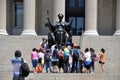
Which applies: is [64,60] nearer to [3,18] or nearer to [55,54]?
[55,54]

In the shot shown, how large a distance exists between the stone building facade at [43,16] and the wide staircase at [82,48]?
11.9 ft

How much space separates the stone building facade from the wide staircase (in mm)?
3637

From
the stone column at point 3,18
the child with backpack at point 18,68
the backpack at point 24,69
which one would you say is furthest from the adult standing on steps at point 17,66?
the stone column at point 3,18

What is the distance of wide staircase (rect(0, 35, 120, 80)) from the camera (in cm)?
3191

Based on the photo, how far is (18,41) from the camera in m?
53.3

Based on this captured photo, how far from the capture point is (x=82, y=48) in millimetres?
49656

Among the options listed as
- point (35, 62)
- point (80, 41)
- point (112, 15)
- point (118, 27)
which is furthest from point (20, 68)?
point (112, 15)

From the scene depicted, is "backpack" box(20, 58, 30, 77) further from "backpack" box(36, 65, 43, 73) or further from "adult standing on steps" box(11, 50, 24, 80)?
"backpack" box(36, 65, 43, 73)

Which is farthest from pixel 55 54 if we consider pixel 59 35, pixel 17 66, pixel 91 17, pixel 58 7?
pixel 58 7

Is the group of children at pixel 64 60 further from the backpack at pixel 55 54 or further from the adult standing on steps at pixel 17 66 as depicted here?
the adult standing on steps at pixel 17 66

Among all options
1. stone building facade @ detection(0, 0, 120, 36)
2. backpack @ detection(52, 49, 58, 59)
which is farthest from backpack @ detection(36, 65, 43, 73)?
stone building facade @ detection(0, 0, 120, 36)

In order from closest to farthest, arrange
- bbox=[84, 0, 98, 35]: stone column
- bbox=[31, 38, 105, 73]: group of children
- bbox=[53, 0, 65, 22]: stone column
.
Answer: bbox=[31, 38, 105, 73]: group of children → bbox=[84, 0, 98, 35]: stone column → bbox=[53, 0, 65, 22]: stone column

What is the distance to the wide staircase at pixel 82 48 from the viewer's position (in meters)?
31.9

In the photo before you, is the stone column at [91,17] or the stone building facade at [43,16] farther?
the stone building facade at [43,16]
